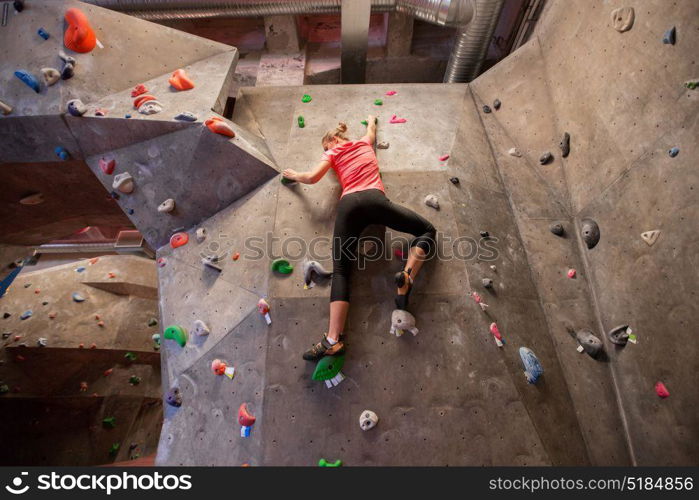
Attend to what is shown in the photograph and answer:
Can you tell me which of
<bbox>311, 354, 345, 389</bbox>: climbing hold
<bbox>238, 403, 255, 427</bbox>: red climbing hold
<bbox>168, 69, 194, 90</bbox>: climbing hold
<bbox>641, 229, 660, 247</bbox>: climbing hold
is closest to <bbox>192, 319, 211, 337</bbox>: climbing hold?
<bbox>238, 403, 255, 427</bbox>: red climbing hold

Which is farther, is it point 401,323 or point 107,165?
point 107,165

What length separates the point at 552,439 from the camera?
2404 mm

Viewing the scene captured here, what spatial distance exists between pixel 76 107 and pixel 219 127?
138 cm

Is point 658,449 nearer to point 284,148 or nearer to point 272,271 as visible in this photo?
point 272,271

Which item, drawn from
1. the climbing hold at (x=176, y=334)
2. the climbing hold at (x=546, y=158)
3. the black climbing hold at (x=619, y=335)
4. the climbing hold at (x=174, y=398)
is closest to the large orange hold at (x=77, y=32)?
the climbing hold at (x=176, y=334)

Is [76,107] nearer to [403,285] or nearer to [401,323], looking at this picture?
[403,285]

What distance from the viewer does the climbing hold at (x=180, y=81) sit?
11.7ft

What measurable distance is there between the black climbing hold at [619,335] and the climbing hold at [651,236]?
669mm

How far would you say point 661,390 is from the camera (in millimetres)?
2424

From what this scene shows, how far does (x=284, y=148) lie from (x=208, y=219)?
1.09 meters

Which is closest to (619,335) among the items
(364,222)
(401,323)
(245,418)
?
(401,323)

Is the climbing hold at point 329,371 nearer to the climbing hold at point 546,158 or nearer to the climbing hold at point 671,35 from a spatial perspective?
the climbing hold at point 546,158

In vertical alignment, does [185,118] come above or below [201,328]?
above

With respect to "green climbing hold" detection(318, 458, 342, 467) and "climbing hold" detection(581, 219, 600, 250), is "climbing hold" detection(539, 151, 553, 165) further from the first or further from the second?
"green climbing hold" detection(318, 458, 342, 467)
